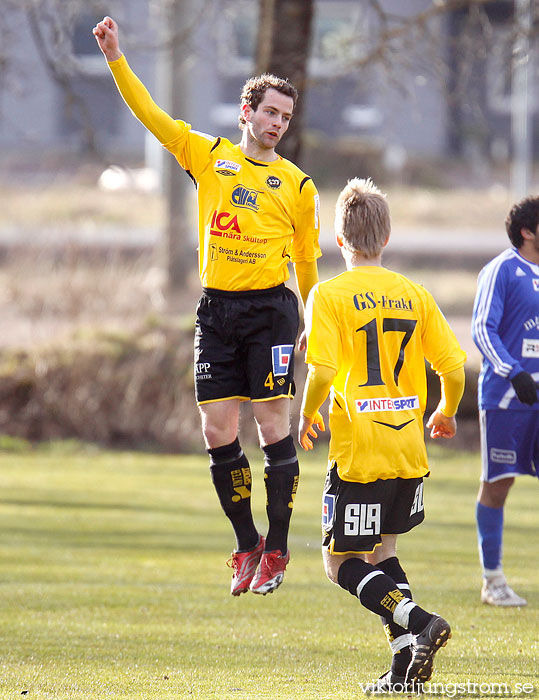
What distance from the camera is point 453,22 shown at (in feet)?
110

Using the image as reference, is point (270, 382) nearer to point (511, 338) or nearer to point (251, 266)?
point (251, 266)

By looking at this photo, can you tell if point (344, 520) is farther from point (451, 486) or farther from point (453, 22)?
point (453, 22)

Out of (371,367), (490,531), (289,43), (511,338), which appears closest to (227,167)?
(371,367)

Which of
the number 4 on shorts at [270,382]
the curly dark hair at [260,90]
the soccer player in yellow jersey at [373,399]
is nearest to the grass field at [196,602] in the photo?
the soccer player in yellow jersey at [373,399]

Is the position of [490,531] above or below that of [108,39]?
below

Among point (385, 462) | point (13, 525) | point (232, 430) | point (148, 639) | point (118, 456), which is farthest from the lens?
point (118, 456)

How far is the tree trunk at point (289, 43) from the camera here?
40.9ft

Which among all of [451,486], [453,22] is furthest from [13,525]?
[453,22]

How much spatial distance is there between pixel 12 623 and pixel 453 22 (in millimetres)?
29787

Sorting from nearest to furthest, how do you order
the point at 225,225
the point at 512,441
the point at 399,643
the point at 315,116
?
the point at 399,643, the point at 225,225, the point at 512,441, the point at 315,116

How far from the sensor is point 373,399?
187 inches

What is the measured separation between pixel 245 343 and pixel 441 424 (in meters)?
0.94

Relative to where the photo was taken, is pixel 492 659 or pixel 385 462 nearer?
pixel 385 462

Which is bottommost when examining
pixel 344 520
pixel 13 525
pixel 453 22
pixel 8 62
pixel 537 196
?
pixel 13 525
